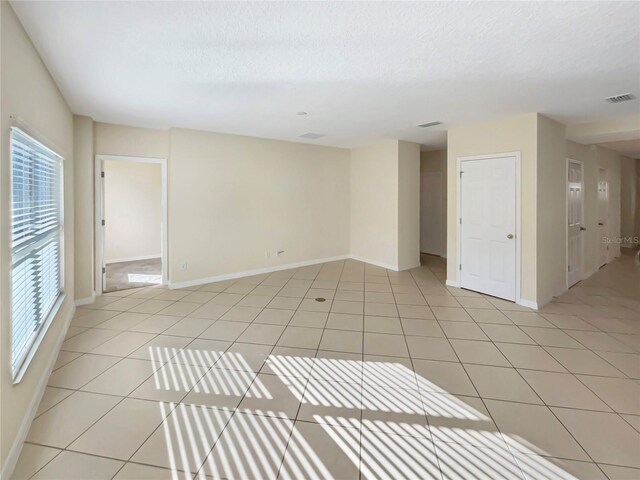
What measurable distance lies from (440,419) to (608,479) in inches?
31.9

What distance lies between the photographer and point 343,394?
2.22 m

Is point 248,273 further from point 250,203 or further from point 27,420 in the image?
point 27,420

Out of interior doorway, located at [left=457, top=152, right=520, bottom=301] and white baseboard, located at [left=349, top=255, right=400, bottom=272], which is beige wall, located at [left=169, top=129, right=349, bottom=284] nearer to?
white baseboard, located at [left=349, top=255, right=400, bottom=272]

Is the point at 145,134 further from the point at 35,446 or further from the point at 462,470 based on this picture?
the point at 462,470

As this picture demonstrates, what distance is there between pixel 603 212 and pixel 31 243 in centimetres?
877

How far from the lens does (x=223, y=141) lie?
5129mm

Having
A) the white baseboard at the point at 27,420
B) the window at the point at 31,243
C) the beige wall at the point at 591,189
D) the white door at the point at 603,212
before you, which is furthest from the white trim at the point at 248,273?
the white door at the point at 603,212

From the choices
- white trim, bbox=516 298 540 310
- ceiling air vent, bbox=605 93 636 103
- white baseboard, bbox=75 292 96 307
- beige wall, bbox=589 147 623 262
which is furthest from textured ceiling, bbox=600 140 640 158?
white baseboard, bbox=75 292 96 307

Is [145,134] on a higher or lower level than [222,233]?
higher

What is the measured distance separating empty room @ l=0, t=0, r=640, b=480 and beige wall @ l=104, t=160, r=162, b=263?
1.27 meters

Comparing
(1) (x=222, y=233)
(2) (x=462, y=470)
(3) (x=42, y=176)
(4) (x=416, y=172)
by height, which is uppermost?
(4) (x=416, y=172)

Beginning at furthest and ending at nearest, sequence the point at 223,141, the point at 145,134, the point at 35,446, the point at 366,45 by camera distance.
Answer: the point at 223,141
the point at 145,134
the point at 366,45
the point at 35,446

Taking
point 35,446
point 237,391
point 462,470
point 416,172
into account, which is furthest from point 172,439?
point 416,172

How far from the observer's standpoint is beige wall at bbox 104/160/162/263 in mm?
6430
